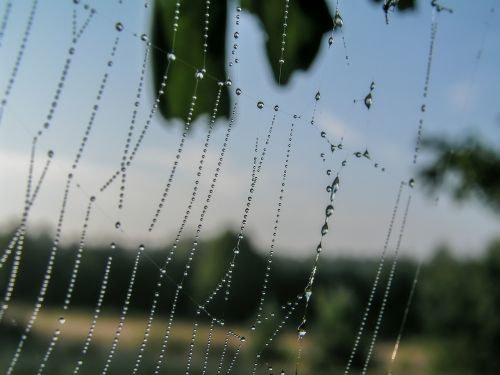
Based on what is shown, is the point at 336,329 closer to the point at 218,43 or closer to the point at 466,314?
the point at 466,314

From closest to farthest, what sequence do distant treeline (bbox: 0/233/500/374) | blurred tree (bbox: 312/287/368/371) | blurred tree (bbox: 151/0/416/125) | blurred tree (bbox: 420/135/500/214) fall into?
blurred tree (bbox: 151/0/416/125) < blurred tree (bbox: 420/135/500/214) < distant treeline (bbox: 0/233/500/374) < blurred tree (bbox: 312/287/368/371)

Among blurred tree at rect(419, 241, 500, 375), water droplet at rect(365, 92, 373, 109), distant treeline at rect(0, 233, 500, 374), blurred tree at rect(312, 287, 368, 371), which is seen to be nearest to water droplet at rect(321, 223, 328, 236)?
water droplet at rect(365, 92, 373, 109)

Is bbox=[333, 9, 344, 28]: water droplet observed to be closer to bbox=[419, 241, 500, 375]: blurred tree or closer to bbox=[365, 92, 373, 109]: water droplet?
bbox=[365, 92, 373, 109]: water droplet

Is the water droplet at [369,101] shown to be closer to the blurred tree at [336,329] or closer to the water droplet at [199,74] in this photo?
the water droplet at [199,74]

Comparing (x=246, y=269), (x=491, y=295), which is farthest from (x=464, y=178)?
(x=246, y=269)

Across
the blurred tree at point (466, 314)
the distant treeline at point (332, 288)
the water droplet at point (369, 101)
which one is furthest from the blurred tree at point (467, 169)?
the blurred tree at point (466, 314)

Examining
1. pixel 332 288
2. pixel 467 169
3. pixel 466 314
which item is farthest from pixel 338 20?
pixel 332 288

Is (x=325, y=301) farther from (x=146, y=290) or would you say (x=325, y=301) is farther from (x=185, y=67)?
(x=185, y=67)

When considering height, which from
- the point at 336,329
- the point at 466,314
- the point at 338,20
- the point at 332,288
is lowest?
the point at 336,329
